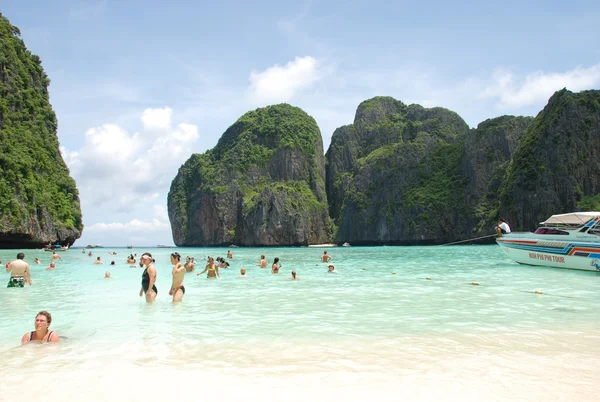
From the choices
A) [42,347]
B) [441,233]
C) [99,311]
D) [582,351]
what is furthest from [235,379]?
[441,233]

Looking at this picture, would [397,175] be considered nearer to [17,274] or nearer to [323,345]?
[17,274]

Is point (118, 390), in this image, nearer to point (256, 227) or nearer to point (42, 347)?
point (42, 347)

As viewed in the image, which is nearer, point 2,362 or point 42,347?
point 2,362

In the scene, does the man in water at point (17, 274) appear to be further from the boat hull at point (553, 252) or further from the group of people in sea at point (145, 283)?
the boat hull at point (553, 252)

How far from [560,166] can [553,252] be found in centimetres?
5892

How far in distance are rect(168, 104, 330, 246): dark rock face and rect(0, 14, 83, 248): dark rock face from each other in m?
56.6

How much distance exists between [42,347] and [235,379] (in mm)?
3765

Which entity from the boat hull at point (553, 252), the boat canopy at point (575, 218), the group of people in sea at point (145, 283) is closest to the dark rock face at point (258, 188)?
the boat hull at point (553, 252)

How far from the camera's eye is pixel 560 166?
240 ft

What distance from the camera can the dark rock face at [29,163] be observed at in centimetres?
4850

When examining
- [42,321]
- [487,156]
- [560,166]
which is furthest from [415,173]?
[42,321]

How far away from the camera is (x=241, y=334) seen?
328 inches

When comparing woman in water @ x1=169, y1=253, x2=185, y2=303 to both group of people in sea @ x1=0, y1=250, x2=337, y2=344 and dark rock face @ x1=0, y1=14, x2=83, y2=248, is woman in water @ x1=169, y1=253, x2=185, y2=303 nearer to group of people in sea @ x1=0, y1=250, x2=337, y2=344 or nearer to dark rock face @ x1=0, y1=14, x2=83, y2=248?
group of people in sea @ x1=0, y1=250, x2=337, y2=344

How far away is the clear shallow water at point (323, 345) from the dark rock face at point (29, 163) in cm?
4145
